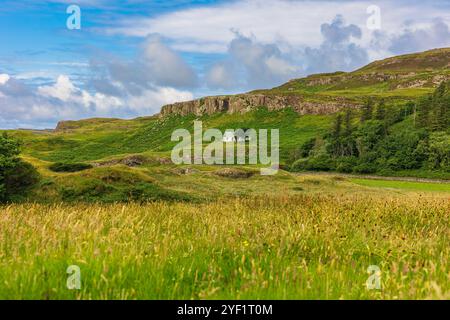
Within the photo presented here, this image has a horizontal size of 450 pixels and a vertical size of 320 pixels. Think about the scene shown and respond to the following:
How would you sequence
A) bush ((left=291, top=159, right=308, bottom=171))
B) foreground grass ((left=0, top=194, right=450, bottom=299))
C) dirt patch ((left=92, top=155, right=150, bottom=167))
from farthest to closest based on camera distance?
bush ((left=291, top=159, right=308, bottom=171)) → dirt patch ((left=92, top=155, right=150, bottom=167)) → foreground grass ((left=0, top=194, right=450, bottom=299))

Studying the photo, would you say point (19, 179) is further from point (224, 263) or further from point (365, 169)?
point (365, 169)

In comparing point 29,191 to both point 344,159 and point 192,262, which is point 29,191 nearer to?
point 192,262

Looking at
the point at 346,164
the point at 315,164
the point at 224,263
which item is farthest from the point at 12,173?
the point at 315,164

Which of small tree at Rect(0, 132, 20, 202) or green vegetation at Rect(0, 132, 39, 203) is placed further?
green vegetation at Rect(0, 132, 39, 203)

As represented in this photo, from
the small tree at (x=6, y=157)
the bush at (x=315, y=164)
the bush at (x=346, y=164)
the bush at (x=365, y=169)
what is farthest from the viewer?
the bush at (x=315, y=164)

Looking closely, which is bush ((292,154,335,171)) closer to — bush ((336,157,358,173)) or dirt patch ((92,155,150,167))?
bush ((336,157,358,173))

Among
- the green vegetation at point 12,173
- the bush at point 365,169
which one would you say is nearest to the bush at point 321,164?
the bush at point 365,169

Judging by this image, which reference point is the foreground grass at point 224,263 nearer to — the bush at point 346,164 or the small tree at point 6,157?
the small tree at point 6,157

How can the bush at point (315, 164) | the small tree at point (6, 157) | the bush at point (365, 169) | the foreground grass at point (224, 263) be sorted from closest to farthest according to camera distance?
1. the foreground grass at point (224, 263)
2. the small tree at point (6, 157)
3. the bush at point (365, 169)
4. the bush at point (315, 164)

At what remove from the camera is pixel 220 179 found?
58.4m

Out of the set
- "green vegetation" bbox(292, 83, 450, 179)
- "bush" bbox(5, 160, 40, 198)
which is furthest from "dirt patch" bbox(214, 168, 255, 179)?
"green vegetation" bbox(292, 83, 450, 179)

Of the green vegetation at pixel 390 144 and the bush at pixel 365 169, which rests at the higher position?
the green vegetation at pixel 390 144

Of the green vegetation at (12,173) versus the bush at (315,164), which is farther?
the bush at (315,164)
